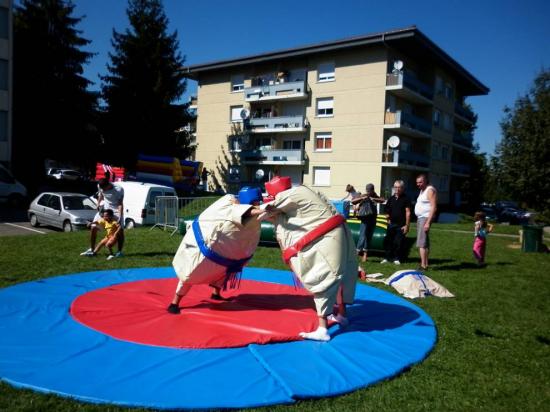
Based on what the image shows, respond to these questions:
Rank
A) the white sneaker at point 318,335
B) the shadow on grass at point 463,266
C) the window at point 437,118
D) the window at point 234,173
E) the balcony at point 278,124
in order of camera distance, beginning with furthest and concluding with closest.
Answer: the window at point 234,173
the window at point 437,118
the balcony at point 278,124
the shadow on grass at point 463,266
the white sneaker at point 318,335

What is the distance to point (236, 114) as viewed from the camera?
30.8 meters

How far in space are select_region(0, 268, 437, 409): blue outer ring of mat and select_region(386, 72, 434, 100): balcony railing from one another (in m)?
21.3

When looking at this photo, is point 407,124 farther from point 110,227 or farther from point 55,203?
point 110,227

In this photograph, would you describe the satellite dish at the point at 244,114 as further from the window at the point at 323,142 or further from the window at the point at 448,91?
the window at the point at 448,91

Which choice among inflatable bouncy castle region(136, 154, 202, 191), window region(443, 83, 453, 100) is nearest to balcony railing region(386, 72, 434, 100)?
window region(443, 83, 453, 100)

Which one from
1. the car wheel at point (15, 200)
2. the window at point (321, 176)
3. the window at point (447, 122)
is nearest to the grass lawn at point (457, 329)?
the car wheel at point (15, 200)

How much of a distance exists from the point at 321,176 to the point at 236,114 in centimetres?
799

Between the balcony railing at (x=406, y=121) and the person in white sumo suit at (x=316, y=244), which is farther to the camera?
the balcony railing at (x=406, y=121)

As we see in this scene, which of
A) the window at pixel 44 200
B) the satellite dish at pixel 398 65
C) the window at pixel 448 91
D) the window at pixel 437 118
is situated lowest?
Result: the window at pixel 44 200

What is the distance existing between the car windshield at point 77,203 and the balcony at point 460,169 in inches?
1059

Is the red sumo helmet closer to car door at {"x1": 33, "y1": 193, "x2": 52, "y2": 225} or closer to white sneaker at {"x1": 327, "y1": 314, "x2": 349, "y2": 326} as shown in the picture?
white sneaker at {"x1": 327, "y1": 314, "x2": 349, "y2": 326}

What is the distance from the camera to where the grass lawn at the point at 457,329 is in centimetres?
312

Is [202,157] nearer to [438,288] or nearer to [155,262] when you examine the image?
[155,262]

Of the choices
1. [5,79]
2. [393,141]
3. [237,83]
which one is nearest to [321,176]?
[393,141]
